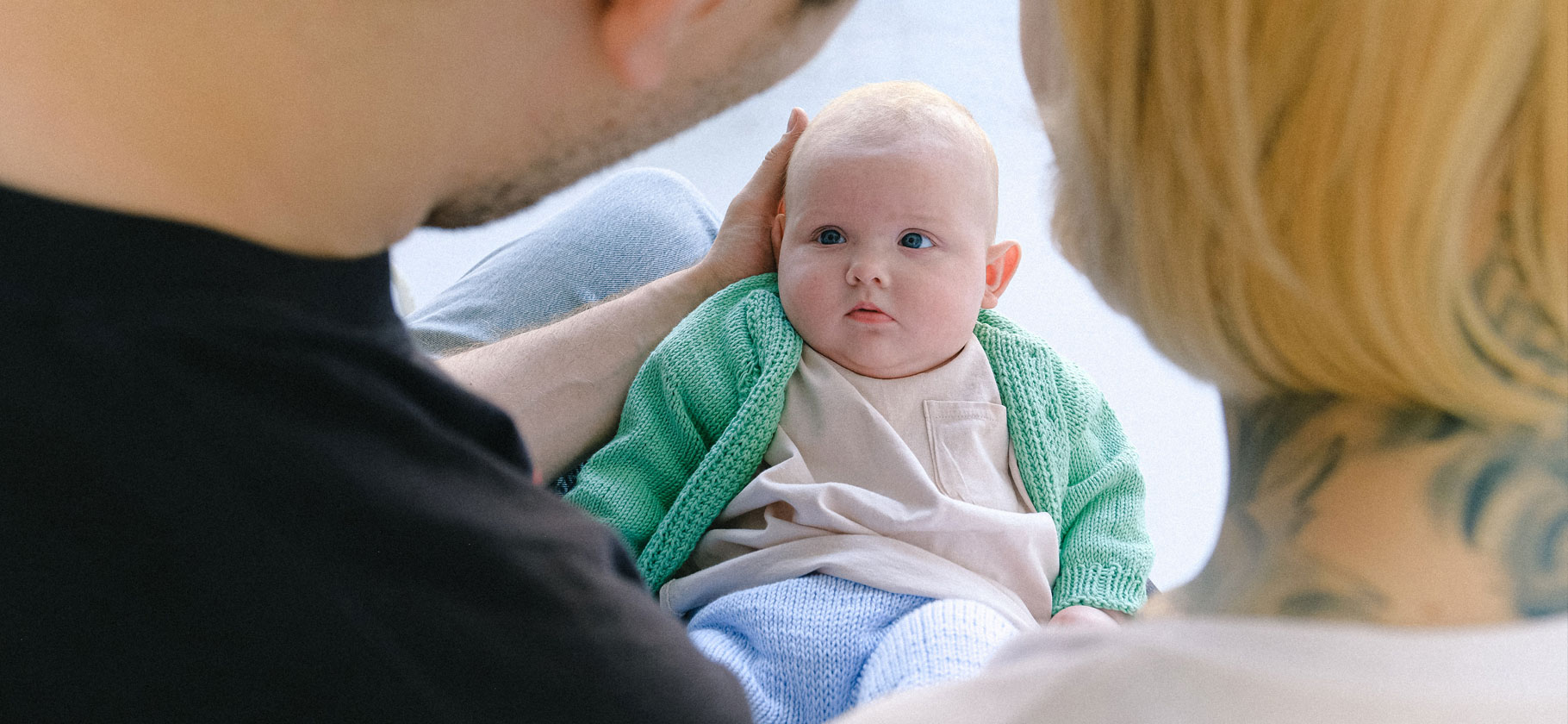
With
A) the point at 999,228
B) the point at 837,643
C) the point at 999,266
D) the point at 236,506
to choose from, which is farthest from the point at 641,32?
the point at 999,228

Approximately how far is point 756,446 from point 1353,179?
0.84 m

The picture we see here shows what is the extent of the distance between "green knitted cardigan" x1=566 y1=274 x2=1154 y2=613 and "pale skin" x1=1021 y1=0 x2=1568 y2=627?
2.16 feet

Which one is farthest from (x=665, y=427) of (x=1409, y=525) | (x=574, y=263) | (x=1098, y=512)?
(x=1409, y=525)

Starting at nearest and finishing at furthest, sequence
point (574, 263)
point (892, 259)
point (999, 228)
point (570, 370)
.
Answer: point (892, 259) → point (570, 370) → point (574, 263) → point (999, 228)

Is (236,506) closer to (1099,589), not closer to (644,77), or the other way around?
(644,77)

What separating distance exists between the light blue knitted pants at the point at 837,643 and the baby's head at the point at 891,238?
32 centimetres

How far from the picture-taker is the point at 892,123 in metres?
1.30

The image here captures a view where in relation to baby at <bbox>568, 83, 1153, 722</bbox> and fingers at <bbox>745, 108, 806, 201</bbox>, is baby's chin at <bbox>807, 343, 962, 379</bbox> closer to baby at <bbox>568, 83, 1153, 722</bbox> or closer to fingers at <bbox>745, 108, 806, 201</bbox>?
baby at <bbox>568, 83, 1153, 722</bbox>

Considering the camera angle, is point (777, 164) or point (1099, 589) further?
point (777, 164)

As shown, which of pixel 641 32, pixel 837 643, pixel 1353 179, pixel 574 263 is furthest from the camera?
pixel 574 263

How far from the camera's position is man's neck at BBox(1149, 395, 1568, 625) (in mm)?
480

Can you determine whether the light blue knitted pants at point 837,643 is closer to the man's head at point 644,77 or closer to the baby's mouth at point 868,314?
the baby's mouth at point 868,314

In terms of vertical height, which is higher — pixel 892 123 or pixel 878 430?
pixel 892 123

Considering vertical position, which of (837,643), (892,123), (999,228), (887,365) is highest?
(892,123)
